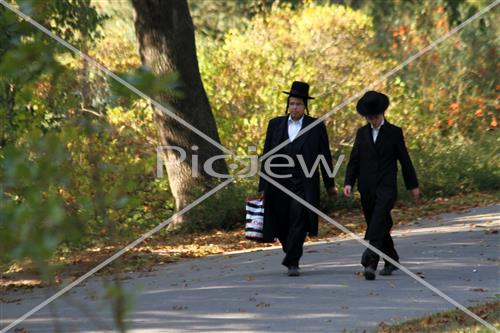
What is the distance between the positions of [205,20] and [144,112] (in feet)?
52.9

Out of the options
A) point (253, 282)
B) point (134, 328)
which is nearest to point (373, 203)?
point (253, 282)

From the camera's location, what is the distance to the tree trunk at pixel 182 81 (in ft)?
57.0

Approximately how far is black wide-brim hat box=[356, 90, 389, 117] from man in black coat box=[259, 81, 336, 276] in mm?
575

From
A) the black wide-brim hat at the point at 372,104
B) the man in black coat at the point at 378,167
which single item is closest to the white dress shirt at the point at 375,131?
the man in black coat at the point at 378,167

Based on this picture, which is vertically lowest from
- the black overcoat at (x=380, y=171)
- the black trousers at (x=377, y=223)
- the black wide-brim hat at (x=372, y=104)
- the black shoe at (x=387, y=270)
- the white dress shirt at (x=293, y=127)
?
the black shoe at (x=387, y=270)

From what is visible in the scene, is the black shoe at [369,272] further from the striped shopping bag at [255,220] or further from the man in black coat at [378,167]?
the striped shopping bag at [255,220]

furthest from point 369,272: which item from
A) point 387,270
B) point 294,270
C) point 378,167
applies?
point 378,167

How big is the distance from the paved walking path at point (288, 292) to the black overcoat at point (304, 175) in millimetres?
558

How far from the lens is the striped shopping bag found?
461 inches

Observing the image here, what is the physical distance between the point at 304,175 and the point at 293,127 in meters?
0.57

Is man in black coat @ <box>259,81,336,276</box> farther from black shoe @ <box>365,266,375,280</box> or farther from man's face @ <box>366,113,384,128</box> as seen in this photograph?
black shoe @ <box>365,266,375,280</box>
